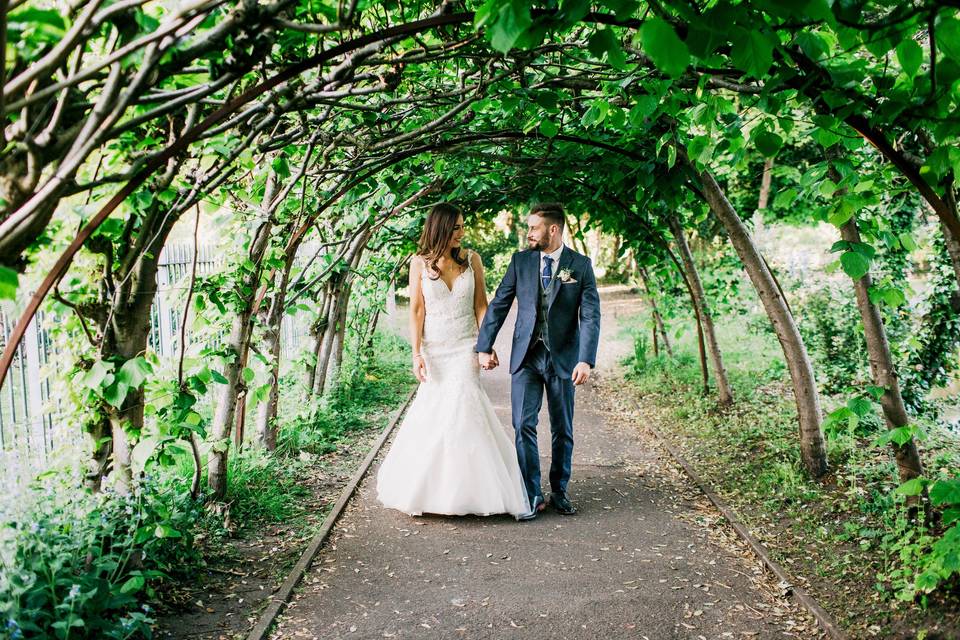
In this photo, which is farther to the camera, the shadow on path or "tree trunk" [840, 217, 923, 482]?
"tree trunk" [840, 217, 923, 482]

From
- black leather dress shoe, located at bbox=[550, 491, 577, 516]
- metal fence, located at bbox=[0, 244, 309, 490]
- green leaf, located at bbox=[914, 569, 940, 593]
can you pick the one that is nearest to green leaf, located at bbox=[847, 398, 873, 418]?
green leaf, located at bbox=[914, 569, 940, 593]

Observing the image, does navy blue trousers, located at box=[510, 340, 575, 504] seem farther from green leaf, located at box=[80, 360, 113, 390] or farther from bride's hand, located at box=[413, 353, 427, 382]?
green leaf, located at box=[80, 360, 113, 390]

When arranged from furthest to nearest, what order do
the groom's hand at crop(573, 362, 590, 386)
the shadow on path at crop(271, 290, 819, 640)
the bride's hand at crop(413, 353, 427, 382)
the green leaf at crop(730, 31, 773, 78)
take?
the bride's hand at crop(413, 353, 427, 382) < the groom's hand at crop(573, 362, 590, 386) < the shadow on path at crop(271, 290, 819, 640) < the green leaf at crop(730, 31, 773, 78)

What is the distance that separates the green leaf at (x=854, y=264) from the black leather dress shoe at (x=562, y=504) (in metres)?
2.84

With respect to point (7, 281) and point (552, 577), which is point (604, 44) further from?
point (552, 577)

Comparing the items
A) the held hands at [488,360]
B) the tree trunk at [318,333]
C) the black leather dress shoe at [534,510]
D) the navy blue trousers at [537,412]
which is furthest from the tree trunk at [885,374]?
the tree trunk at [318,333]

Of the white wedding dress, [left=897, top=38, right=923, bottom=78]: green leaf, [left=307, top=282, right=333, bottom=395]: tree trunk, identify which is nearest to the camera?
[left=897, top=38, right=923, bottom=78]: green leaf

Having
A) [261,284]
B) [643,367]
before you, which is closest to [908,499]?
[261,284]

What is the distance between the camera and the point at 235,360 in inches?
205

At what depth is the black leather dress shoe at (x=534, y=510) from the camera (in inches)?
217

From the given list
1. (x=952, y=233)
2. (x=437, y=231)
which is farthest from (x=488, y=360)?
(x=952, y=233)

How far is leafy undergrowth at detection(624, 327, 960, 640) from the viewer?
→ 3791 mm

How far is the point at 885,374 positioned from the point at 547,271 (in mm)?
2398

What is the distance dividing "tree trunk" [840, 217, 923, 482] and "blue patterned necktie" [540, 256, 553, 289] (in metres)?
2.01
